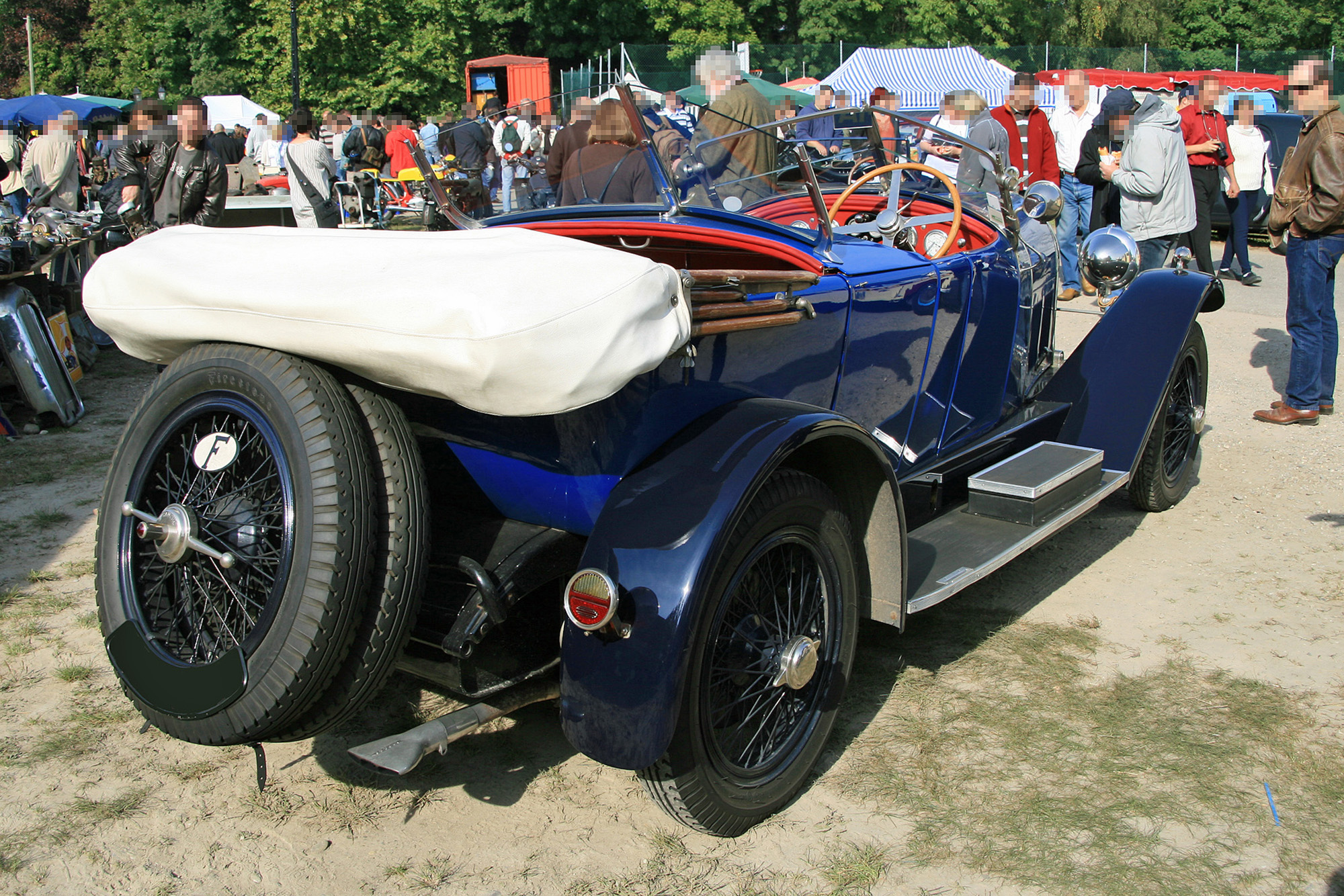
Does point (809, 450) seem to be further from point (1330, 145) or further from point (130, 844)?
point (1330, 145)

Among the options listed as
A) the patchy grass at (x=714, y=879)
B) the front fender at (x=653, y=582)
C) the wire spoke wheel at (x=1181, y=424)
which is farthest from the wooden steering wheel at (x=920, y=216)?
the patchy grass at (x=714, y=879)

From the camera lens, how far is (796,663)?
2.43m

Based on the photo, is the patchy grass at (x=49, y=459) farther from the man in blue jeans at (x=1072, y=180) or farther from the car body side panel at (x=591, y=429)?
the man in blue jeans at (x=1072, y=180)

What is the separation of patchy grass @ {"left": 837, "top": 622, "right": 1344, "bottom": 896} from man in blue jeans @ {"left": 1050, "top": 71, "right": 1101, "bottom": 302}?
22.5ft

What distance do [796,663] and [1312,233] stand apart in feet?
15.8

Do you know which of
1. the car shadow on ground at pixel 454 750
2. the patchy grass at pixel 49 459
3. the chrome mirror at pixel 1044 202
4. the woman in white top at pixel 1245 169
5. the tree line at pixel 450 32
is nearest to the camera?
the car shadow on ground at pixel 454 750

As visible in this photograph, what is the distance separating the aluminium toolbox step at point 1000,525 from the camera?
9.71 ft

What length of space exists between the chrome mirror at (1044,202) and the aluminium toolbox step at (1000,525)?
1043mm

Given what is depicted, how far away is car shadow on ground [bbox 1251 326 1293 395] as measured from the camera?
22.9ft

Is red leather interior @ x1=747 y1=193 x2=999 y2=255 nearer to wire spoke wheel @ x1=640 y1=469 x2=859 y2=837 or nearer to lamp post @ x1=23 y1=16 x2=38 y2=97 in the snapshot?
wire spoke wheel @ x1=640 y1=469 x2=859 y2=837

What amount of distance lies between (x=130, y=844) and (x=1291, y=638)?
11.9 feet

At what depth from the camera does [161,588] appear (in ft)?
7.86

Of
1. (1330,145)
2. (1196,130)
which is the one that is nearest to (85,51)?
(1196,130)

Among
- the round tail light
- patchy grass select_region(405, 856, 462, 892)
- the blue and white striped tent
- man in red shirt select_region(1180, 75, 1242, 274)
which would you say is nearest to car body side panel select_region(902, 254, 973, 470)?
the round tail light
